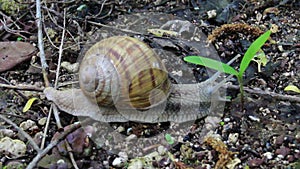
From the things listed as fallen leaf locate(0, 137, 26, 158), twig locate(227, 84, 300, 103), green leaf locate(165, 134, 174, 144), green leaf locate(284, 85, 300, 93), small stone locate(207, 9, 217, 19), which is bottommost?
fallen leaf locate(0, 137, 26, 158)

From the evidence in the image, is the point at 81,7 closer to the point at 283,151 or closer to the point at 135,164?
the point at 135,164

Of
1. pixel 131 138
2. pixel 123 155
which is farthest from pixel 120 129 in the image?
pixel 123 155

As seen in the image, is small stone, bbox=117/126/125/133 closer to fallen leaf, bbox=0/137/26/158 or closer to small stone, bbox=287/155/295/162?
fallen leaf, bbox=0/137/26/158

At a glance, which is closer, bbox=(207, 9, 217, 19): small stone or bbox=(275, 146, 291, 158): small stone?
bbox=(275, 146, 291, 158): small stone

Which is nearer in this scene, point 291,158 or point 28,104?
point 291,158

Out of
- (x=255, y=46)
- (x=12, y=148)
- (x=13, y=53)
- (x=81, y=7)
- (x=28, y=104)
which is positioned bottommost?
(x=12, y=148)

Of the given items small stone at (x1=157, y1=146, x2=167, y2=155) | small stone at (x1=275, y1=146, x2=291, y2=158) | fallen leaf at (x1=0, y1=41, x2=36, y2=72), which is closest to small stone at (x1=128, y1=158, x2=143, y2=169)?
small stone at (x1=157, y1=146, x2=167, y2=155)
